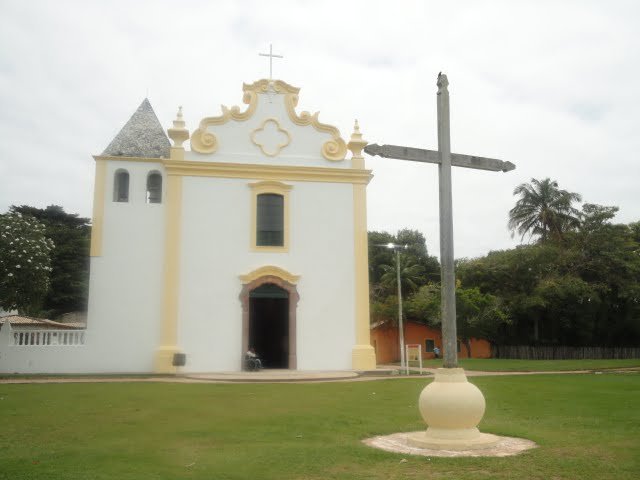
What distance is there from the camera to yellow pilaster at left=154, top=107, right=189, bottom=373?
22125mm

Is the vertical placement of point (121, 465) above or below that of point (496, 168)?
below

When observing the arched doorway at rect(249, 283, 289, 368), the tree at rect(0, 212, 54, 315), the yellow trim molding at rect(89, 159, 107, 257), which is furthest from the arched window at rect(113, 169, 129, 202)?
the arched doorway at rect(249, 283, 289, 368)

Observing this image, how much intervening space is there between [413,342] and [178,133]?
2204 cm

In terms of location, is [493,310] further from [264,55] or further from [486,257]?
[264,55]

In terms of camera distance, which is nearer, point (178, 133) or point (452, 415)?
point (452, 415)

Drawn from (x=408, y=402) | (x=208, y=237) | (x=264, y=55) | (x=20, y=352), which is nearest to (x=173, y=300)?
(x=208, y=237)

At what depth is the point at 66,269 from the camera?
4378cm

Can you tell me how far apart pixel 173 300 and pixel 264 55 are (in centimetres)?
965

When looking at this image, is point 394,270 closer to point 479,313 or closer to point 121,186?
point 479,313

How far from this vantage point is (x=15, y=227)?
23156 millimetres

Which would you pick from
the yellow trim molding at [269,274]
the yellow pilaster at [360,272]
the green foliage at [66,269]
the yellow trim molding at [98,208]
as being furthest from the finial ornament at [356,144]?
the green foliage at [66,269]

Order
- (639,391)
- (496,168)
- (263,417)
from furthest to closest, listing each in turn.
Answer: (639,391) < (263,417) < (496,168)

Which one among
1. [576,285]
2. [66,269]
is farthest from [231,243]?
[66,269]

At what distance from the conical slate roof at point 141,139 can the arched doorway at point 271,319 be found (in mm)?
6158
